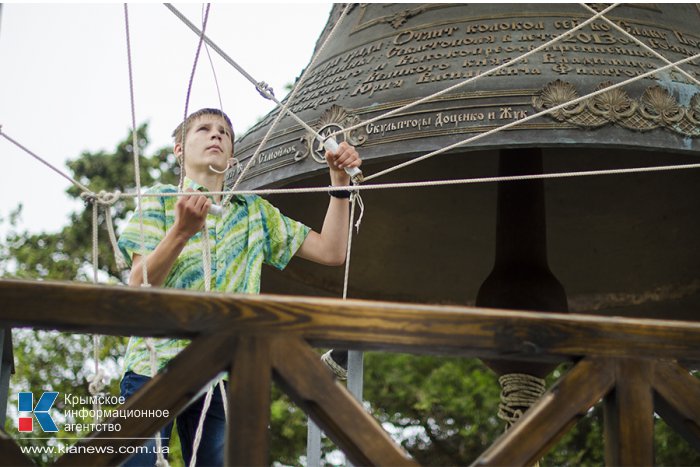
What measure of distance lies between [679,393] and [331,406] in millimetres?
558

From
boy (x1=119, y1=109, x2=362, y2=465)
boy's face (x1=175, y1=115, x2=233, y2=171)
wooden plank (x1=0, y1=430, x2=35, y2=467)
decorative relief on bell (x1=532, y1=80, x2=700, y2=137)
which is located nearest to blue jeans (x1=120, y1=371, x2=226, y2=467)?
boy (x1=119, y1=109, x2=362, y2=465)

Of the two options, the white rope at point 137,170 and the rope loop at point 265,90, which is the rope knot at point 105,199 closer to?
the white rope at point 137,170

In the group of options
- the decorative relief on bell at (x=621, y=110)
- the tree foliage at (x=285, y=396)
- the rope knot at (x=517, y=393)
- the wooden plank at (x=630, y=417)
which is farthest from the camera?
the tree foliage at (x=285, y=396)

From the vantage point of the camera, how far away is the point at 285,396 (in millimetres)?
8508

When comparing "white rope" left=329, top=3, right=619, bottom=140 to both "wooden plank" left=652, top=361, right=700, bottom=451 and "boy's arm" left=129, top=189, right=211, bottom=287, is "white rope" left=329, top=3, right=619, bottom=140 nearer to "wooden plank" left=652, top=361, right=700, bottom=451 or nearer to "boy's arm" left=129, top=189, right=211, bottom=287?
"boy's arm" left=129, top=189, right=211, bottom=287

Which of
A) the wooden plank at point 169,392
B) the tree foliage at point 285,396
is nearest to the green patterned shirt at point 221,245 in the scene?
the wooden plank at point 169,392

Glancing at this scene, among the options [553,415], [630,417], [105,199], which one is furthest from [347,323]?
[105,199]

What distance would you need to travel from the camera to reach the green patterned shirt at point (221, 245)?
8.00 ft

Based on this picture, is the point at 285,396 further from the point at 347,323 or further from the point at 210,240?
the point at 347,323

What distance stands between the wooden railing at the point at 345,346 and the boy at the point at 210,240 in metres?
0.53

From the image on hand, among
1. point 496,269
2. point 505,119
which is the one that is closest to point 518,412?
point 496,269

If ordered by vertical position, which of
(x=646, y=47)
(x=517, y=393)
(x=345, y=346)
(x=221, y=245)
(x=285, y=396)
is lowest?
(x=345, y=346)

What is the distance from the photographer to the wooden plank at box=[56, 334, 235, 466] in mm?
1702

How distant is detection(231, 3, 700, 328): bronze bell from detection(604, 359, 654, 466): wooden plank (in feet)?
3.28
